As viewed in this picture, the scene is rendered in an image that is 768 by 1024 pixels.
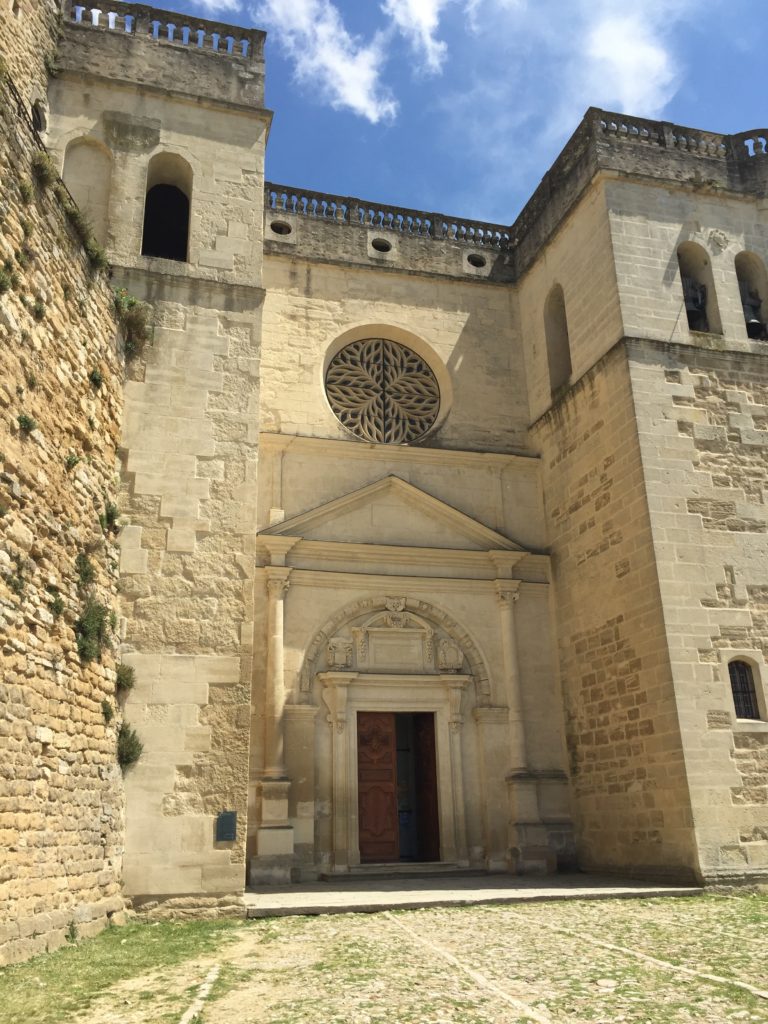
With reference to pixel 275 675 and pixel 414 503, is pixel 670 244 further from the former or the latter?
pixel 275 675

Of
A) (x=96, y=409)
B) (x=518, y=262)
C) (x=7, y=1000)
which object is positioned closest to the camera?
(x=7, y=1000)

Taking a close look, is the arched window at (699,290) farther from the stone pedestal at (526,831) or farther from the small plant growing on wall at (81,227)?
the small plant growing on wall at (81,227)

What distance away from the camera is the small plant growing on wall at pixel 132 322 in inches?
358

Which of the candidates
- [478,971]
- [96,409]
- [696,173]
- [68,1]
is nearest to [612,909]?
[478,971]

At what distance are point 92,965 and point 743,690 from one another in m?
7.21

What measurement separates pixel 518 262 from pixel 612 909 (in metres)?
9.76

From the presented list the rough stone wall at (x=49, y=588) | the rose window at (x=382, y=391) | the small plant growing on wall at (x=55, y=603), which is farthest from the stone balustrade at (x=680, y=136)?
the small plant growing on wall at (x=55, y=603)

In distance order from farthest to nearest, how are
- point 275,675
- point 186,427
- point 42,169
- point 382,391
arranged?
point 382,391, point 275,675, point 186,427, point 42,169

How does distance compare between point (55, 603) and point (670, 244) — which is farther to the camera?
point (670, 244)

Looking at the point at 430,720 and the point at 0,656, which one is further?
the point at 430,720

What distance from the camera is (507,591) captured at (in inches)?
455

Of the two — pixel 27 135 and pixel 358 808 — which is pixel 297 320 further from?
pixel 358 808

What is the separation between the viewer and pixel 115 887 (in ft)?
24.1

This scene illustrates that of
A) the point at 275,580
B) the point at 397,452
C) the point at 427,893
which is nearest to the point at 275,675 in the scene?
the point at 275,580
